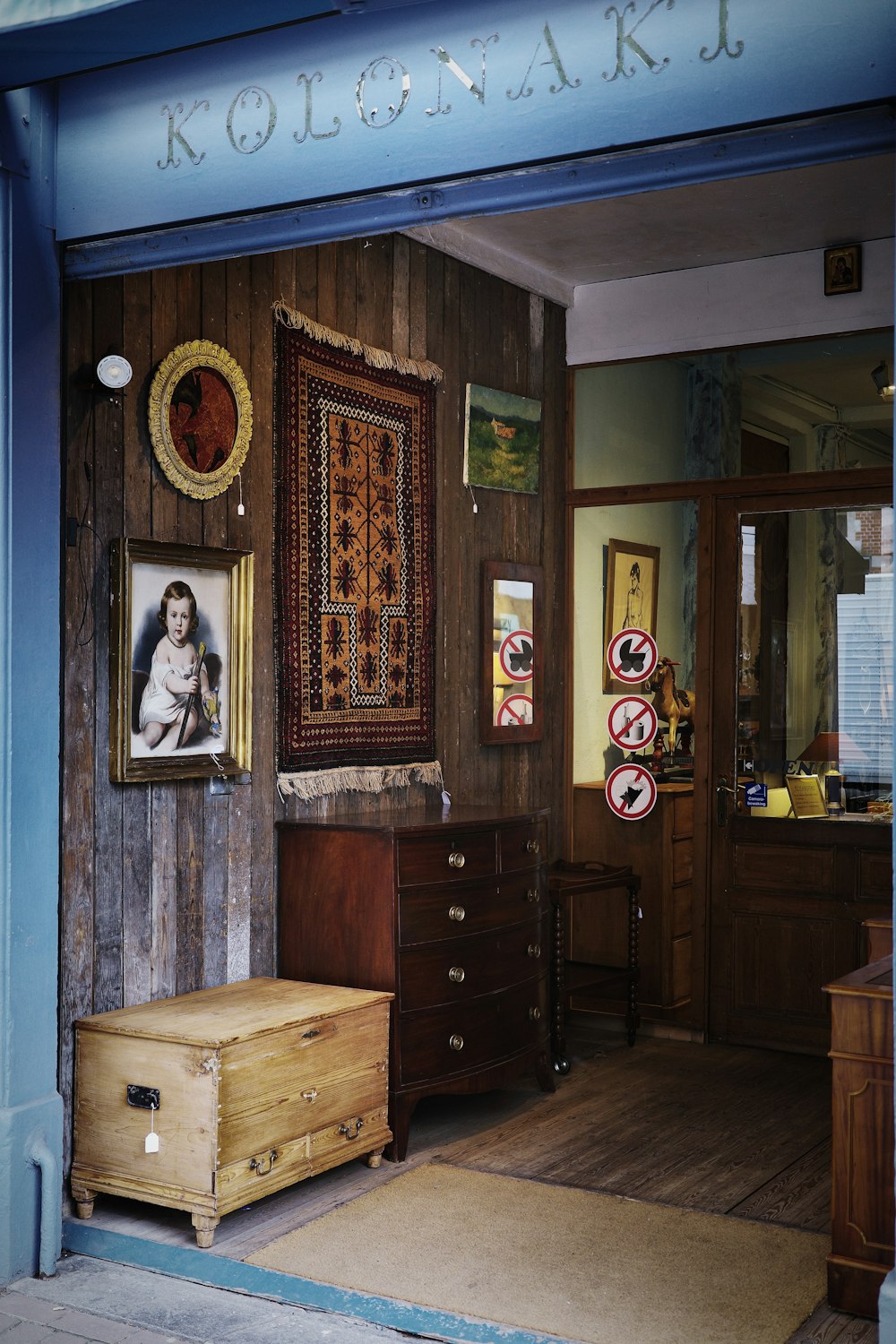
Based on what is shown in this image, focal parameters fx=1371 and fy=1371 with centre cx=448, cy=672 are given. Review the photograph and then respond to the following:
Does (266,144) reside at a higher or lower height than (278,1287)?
higher

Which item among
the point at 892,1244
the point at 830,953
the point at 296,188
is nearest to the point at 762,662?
the point at 830,953

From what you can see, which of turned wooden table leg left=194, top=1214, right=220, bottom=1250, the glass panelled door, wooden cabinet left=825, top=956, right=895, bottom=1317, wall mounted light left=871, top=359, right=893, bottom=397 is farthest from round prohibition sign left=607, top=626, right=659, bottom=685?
turned wooden table leg left=194, top=1214, right=220, bottom=1250

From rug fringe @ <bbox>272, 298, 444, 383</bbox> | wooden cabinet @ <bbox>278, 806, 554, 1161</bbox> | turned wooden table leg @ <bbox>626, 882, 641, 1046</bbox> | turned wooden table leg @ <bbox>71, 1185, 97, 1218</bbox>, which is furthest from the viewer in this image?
turned wooden table leg @ <bbox>626, 882, 641, 1046</bbox>

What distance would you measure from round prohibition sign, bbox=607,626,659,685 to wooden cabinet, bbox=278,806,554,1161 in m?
1.59

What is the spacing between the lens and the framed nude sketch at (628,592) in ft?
20.6

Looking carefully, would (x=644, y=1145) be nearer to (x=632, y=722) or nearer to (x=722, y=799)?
(x=722, y=799)

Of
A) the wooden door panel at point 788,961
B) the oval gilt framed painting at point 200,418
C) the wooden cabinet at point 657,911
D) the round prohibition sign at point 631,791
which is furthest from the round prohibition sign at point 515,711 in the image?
the oval gilt framed painting at point 200,418

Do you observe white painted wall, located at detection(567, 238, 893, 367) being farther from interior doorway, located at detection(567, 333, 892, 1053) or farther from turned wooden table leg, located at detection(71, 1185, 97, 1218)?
turned wooden table leg, located at detection(71, 1185, 97, 1218)

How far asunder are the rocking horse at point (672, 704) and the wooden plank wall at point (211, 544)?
2.38 ft

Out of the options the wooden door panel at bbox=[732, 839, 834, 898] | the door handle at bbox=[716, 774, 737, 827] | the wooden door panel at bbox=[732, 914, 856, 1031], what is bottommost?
the wooden door panel at bbox=[732, 914, 856, 1031]

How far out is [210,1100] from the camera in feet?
11.6

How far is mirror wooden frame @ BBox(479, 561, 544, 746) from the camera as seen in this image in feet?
19.1

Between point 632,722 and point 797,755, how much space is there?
785mm

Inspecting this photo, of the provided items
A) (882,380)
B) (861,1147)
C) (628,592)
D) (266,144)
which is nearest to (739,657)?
(628,592)
